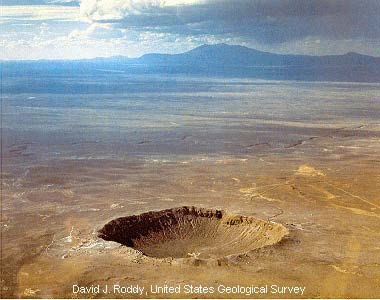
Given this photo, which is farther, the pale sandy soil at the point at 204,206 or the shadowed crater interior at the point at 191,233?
the shadowed crater interior at the point at 191,233

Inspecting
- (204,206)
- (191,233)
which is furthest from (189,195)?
(191,233)

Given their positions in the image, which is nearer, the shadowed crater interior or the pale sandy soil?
the pale sandy soil

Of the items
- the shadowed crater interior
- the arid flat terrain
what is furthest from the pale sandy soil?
the shadowed crater interior

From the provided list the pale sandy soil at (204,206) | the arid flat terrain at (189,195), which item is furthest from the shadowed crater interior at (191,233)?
the pale sandy soil at (204,206)

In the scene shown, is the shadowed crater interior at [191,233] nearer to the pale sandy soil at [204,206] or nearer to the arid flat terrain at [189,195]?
the arid flat terrain at [189,195]

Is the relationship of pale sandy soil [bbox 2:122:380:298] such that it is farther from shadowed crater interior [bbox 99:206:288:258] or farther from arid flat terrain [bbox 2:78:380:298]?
shadowed crater interior [bbox 99:206:288:258]
